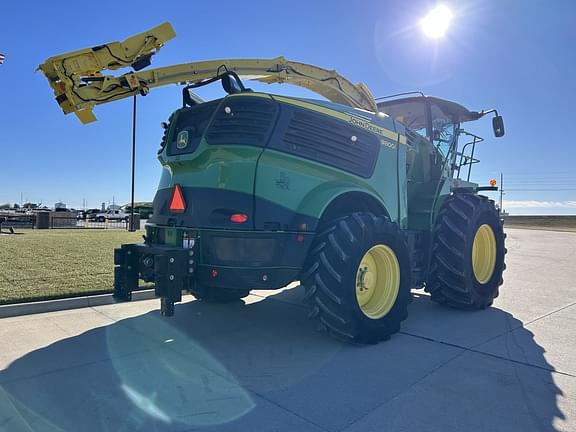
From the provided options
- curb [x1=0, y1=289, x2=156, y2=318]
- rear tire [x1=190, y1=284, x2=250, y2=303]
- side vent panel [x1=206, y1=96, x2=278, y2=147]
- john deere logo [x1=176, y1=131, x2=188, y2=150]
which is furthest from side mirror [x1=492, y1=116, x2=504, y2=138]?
curb [x1=0, y1=289, x2=156, y2=318]

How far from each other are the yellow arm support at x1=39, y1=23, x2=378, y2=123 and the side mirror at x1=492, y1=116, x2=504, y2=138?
11.0ft

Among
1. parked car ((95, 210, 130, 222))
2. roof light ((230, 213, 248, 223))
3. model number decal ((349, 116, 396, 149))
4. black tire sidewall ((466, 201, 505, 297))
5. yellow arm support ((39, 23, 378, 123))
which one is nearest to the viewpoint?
roof light ((230, 213, 248, 223))

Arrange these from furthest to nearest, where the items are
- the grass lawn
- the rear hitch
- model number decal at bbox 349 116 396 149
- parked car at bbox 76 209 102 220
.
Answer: parked car at bbox 76 209 102 220 → the grass lawn → model number decal at bbox 349 116 396 149 → the rear hitch

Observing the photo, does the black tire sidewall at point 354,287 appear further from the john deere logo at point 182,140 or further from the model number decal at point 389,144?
the john deere logo at point 182,140

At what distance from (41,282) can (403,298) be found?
5434mm

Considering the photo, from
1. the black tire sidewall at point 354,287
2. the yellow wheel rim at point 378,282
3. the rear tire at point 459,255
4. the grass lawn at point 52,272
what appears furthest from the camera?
the grass lawn at point 52,272

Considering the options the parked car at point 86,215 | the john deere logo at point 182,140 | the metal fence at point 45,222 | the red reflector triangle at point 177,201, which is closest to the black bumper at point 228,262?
the red reflector triangle at point 177,201

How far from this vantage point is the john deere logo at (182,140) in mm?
4598

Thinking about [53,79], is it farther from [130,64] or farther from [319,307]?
[319,307]

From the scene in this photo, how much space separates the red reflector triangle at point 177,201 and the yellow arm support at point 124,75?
1.71m

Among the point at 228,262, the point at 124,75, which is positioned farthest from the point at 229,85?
the point at 228,262

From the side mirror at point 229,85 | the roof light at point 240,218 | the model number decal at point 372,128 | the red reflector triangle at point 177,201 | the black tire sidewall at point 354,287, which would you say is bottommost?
the black tire sidewall at point 354,287

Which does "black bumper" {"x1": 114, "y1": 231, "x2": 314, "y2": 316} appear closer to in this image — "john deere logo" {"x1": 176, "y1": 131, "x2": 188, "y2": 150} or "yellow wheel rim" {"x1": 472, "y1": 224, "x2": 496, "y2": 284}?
"john deere logo" {"x1": 176, "y1": 131, "x2": 188, "y2": 150}

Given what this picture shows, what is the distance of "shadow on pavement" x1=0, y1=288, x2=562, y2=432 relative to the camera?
292cm
